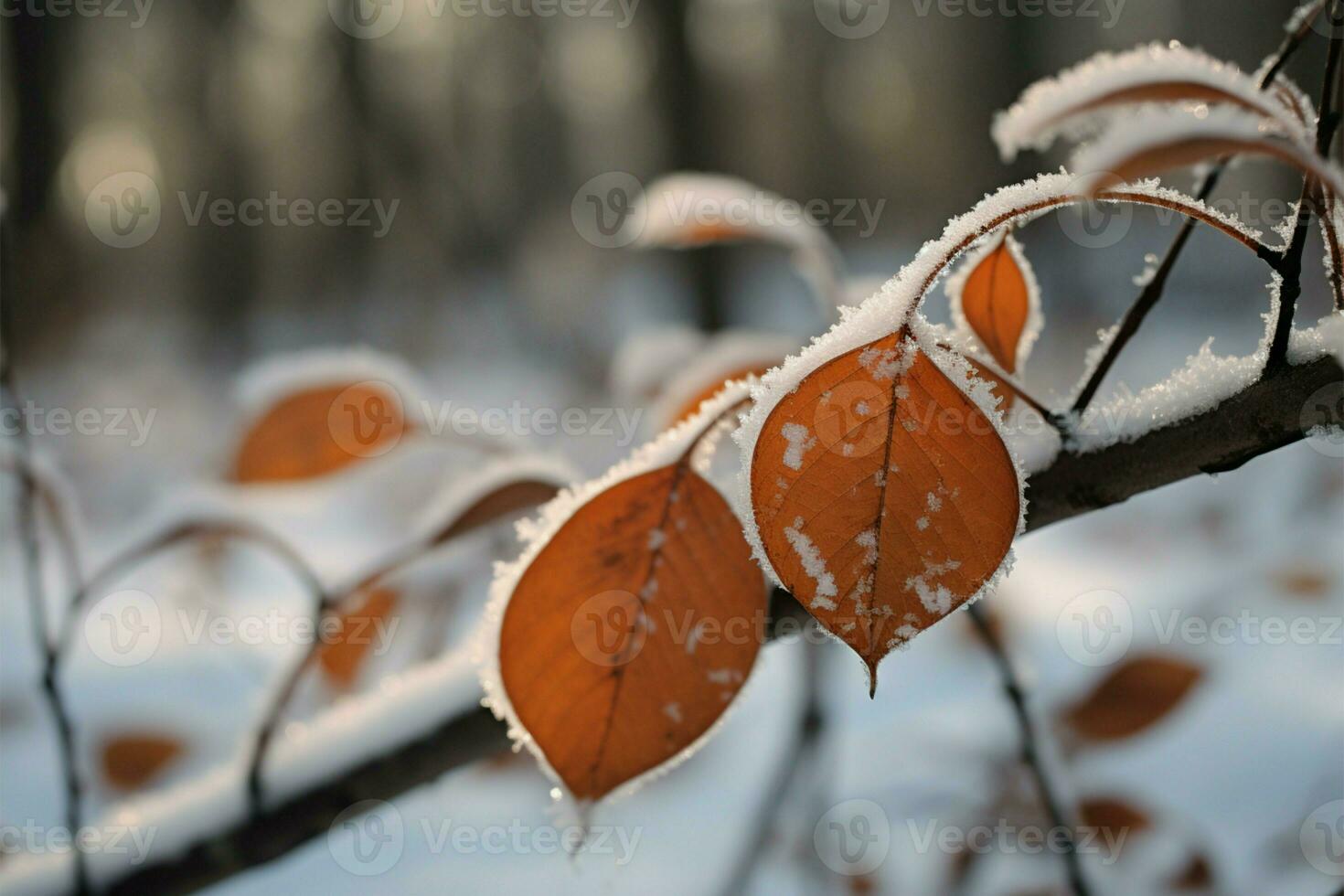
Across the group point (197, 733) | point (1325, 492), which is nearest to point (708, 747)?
point (197, 733)

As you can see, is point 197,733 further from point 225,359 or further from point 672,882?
point 225,359
